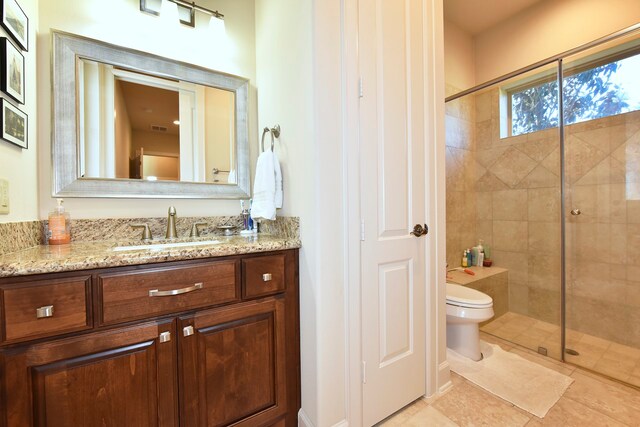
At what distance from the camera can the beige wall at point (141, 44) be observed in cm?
122

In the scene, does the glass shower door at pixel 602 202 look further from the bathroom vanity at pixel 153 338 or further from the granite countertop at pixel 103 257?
the granite countertop at pixel 103 257

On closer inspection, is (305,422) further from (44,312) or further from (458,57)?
(458,57)

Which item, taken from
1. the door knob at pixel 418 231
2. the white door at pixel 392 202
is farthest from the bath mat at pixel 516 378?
the door knob at pixel 418 231

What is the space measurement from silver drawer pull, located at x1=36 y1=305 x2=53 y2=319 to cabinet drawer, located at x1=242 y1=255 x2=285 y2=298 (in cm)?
56

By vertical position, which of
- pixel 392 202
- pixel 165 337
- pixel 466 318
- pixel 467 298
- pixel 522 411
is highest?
pixel 392 202

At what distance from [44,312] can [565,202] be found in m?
3.06

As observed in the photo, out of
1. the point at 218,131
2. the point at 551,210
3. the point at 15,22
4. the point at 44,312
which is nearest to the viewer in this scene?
the point at 44,312

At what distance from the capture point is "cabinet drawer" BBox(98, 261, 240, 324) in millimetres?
843

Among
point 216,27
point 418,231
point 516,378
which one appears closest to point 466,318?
point 516,378

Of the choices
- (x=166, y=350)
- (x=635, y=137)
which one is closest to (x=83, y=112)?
(x=166, y=350)

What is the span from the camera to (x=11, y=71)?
0.98 metres

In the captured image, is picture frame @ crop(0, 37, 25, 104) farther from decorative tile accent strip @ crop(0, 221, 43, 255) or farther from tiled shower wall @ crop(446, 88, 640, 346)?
tiled shower wall @ crop(446, 88, 640, 346)

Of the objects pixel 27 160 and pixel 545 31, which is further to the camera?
→ pixel 545 31

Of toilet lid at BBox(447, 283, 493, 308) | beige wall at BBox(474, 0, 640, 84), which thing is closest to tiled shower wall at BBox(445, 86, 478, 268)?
beige wall at BBox(474, 0, 640, 84)
